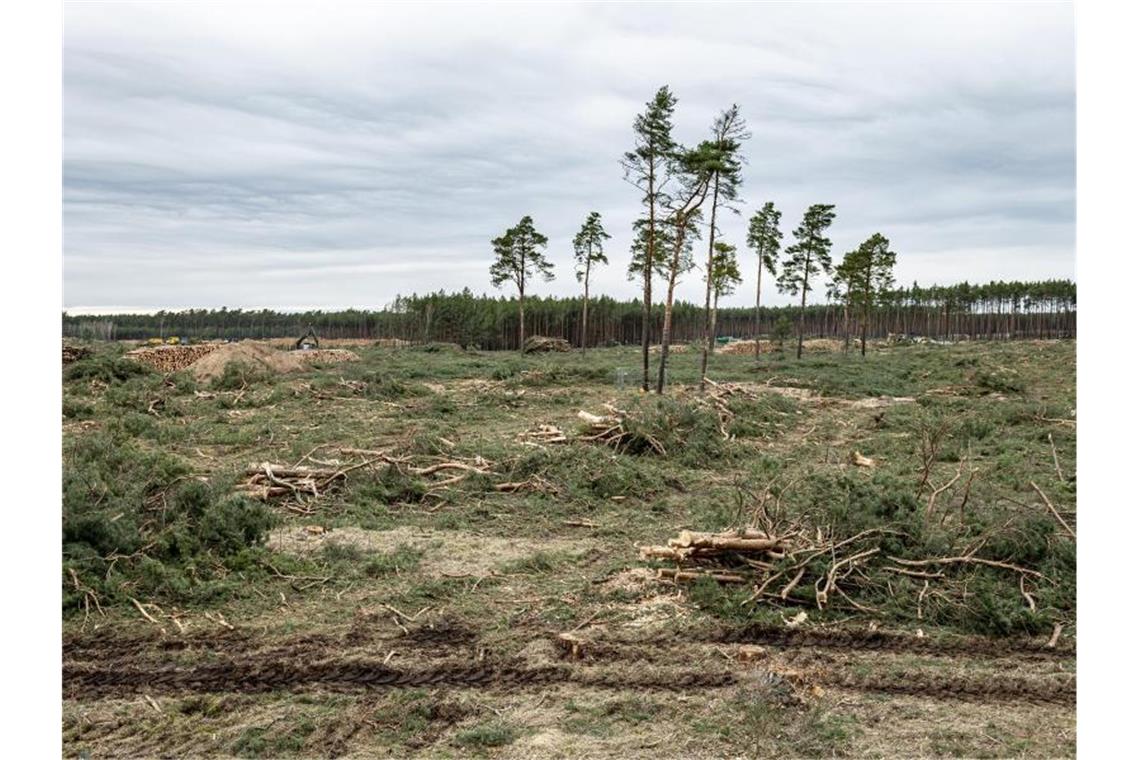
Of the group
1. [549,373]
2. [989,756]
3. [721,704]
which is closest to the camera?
→ [989,756]

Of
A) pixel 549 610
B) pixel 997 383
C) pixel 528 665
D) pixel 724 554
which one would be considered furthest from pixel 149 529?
pixel 997 383

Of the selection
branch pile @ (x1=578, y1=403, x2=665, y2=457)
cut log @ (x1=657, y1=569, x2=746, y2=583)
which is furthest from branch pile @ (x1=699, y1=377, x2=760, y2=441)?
cut log @ (x1=657, y1=569, x2=746, y2=583)

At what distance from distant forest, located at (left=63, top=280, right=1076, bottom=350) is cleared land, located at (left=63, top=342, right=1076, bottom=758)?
159 feet

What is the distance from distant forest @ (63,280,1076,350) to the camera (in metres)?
64.8

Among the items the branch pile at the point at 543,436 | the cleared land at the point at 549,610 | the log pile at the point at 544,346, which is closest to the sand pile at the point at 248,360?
the cleared land at the point at 549,610

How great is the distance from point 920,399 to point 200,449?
18.8 m

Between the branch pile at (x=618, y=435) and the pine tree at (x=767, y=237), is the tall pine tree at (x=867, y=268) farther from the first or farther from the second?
the branch pile at (x=618, y=435)

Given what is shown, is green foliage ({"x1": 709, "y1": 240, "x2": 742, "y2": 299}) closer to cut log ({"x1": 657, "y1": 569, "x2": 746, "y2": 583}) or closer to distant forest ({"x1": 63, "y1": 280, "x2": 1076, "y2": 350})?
distant forest ({"x1": 63, "y1": 280, "x2": 1076, "y2": 350})

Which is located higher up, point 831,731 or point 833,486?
point 833,486

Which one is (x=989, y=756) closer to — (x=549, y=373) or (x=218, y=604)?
(x=218, y=604)

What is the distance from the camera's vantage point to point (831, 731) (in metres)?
5.29

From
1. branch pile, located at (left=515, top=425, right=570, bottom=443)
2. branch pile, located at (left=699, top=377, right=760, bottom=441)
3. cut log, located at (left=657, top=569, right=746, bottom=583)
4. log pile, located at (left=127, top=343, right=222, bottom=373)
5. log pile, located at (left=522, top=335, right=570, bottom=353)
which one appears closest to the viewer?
cut log, located at (left=657, top=569, right=746, bottom=583)

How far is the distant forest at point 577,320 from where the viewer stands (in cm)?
6481
